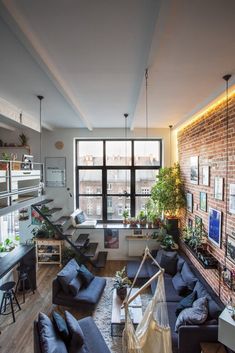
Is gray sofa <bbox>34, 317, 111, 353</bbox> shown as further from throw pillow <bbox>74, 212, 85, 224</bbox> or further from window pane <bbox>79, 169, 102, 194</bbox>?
window pane <bbox>79, 169, 102, 194</bbox>

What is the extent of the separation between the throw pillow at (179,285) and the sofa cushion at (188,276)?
0.08 metres

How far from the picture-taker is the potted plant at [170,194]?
18.4 feet

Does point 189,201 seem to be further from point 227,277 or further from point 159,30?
point 159,30

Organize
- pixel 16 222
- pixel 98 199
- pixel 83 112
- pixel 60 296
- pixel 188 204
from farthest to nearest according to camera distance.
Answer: pixel 98 199, pixel 16 222, pixel 188 204, pixel 83 112, pixel 60 296

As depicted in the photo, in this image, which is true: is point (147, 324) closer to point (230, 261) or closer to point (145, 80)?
point (230, 261)

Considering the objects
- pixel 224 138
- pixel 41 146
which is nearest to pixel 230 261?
pixel 224 138

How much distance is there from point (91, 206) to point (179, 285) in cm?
345

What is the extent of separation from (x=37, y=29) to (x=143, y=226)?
5298 millimetres

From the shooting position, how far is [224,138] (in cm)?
348

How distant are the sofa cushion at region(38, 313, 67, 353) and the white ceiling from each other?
3106 mm

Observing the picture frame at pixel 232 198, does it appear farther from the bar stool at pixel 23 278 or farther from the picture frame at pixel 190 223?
the bar stool at pixel 23 278

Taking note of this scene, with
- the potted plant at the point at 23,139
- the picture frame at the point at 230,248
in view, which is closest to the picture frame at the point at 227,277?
the picture frame at the point at 230,248

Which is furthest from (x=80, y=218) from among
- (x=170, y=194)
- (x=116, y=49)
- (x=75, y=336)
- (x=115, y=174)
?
(x=116, y=49)

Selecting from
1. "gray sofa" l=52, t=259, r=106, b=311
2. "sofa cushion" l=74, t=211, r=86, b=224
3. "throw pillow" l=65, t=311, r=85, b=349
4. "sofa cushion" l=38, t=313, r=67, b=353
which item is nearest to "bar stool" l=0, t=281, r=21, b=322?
"gray sofa" l=52, t=259, r=106, b=311
